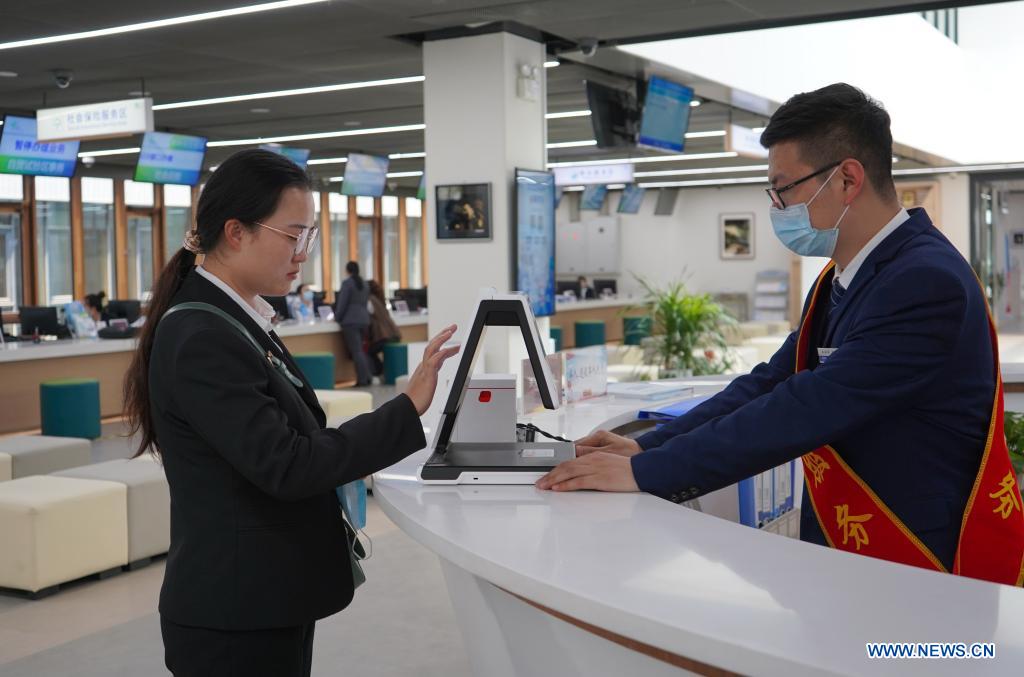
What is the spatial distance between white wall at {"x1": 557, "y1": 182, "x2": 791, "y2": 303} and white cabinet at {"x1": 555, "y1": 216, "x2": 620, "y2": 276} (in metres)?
0.33

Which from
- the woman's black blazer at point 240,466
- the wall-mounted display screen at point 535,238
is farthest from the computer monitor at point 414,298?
the woman's black blazer at point 240,466

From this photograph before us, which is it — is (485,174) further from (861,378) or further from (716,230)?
(716,230)

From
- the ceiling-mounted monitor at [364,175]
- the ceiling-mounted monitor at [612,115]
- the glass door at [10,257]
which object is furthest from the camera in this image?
the glass door at [10,257]

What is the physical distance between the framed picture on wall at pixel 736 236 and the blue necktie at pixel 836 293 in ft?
72.5

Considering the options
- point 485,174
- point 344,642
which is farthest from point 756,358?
point 344,642

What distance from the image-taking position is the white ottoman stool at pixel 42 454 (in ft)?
20.2

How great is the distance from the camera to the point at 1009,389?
4.43 metres

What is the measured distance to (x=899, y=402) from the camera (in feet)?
5.75

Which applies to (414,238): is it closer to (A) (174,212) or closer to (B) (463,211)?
(A) (174,212)

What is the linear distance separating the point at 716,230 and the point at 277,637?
23.0 meters

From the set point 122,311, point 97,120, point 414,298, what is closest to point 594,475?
point 97,120

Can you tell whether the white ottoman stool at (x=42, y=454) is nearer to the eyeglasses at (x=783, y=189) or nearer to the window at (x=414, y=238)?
the eyeglasses at (x=783, y=189)

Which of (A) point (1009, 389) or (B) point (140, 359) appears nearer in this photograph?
(B) point (140, 359)

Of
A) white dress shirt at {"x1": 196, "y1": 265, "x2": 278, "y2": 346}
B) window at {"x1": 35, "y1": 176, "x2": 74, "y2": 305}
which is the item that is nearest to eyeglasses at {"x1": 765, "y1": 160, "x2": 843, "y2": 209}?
white dress shirt at {"x1": 196, "y1": 265, "x2": 278, "y2": 346}
